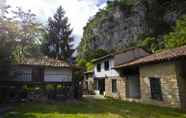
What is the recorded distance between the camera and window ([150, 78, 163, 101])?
17188 millimetres

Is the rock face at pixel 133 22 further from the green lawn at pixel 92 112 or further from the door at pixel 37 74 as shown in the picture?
the green lawn at pixel 92 112

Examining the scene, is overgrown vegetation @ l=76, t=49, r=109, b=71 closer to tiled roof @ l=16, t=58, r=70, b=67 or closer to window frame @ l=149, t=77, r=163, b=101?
tiled roof @ l=16, t=58, r=70, b=67

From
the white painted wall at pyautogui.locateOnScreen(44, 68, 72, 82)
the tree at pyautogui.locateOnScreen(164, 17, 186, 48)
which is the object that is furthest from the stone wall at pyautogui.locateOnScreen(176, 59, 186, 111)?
the tree at pyautogui.locateOnScreen(164, 17, 186, 48)

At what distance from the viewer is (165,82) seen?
639 inches

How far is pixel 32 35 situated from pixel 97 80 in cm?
1289

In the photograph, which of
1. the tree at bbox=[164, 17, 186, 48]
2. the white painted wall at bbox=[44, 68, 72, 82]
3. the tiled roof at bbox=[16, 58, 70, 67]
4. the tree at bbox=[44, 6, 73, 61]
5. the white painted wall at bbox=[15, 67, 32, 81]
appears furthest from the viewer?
the tree at bbox=[44, 6, 73, 61]

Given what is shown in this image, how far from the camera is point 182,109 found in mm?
14422

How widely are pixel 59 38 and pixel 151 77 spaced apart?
33.7 m

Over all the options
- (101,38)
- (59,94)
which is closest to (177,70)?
(59,94)

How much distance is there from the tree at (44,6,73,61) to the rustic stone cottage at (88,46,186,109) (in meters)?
19.6

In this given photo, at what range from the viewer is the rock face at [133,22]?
147ft

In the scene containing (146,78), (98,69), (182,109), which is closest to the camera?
(182,109)

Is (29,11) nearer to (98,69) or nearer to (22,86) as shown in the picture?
(22,86)

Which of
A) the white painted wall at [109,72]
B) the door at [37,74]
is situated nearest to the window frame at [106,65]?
the white painted wall at [109,72]
